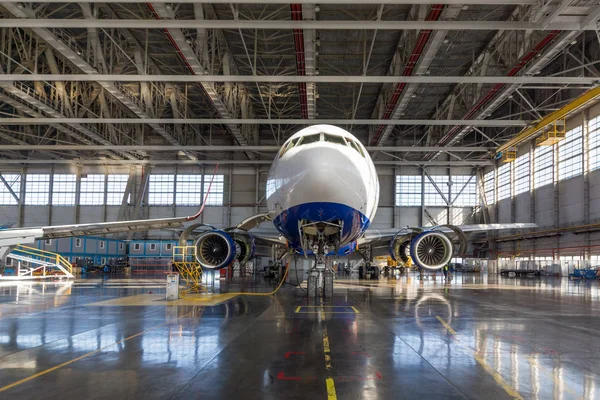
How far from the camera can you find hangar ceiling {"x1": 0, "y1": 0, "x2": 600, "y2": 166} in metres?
18.2

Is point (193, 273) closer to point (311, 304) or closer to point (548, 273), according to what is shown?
point (311, 304)

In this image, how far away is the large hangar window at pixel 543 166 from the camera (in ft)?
126

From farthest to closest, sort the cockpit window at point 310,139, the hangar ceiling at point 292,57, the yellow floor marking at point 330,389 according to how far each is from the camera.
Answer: the hangar ceiling at point 292,57, the cockpit window at point 310,139, the yellow floor marking at point 330,389

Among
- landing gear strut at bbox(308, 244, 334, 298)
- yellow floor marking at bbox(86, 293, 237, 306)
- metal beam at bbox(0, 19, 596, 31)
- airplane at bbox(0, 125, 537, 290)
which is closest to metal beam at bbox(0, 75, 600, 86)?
metal beam at bbox(0, 19, 596, 31)

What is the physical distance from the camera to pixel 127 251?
49.6 m

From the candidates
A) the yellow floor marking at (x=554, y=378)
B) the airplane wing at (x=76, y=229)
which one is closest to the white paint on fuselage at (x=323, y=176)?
the yellow floor marking at (x=554, y=378)

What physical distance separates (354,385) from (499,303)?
10.7 metres

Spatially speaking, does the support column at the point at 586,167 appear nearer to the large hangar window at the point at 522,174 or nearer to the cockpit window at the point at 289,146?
the large hangar window at the point at 522,174

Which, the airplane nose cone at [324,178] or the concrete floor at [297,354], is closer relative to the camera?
the concrete floor at [297,354]

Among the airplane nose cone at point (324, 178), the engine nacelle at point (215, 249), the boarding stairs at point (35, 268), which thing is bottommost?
the boarding stairs at point (35, 268)

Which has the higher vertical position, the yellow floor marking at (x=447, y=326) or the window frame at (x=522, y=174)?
the window frame at (x=522, y=174)

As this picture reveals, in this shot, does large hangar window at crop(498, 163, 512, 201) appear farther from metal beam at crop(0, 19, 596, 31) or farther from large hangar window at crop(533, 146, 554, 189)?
metal beam at crop(0, 19, 596, 31)

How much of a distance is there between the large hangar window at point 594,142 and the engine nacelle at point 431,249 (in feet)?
67.3

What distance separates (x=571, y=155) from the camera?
35312 millimetres
